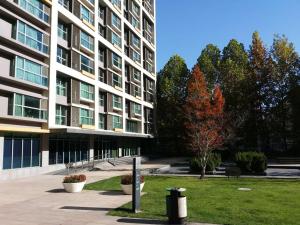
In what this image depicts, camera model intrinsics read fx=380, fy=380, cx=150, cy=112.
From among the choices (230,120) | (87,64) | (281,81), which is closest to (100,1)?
(87,64)

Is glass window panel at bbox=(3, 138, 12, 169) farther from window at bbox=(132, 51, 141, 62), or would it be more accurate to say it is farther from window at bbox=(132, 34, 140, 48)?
window at bbox=(132, 34, 140, 48)

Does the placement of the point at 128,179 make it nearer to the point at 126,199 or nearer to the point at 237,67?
the point at 126,199

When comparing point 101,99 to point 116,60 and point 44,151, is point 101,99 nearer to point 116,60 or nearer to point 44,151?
point 116,60

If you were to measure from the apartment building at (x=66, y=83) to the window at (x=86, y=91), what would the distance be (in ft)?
0.35

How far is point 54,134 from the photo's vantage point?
116 feet

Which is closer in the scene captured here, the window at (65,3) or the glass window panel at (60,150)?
the glass window panel at (60,150)

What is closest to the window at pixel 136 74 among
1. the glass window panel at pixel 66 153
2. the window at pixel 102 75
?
the window at pixel 102 75

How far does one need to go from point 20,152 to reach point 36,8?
12232 millimetres

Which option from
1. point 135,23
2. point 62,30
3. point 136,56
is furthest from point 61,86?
point 135,23

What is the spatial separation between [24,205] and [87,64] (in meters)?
26.3

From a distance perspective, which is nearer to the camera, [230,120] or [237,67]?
[230,120]

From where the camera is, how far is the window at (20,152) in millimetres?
29172

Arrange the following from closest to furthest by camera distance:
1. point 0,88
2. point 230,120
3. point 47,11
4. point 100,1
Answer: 1. point 0,88
2. point 47,11
3. point 100,1
4. point 230,120

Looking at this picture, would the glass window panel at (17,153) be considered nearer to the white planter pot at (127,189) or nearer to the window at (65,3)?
the white planter pot at (127,189)
